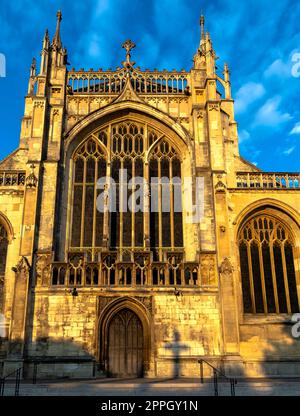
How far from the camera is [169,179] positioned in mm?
21562

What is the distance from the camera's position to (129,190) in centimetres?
2125

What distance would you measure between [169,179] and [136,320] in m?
6.78

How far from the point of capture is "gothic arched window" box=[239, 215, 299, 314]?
755 inches

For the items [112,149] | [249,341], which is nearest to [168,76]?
[112,149]

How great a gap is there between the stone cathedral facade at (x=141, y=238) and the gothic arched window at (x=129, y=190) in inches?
2.3

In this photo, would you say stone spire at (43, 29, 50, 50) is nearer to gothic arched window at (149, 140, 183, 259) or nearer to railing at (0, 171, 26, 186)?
railing at (0, 171, 26, 186)

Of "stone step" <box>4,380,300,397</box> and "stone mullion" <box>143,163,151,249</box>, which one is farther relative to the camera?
"stone mullion" <box>143,163,151,249</box>

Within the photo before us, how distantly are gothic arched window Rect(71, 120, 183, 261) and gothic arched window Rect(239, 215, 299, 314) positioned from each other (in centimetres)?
309

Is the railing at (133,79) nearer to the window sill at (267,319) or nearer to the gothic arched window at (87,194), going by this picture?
the gothic arched window at (87,194)

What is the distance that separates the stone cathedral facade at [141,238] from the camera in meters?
17.6

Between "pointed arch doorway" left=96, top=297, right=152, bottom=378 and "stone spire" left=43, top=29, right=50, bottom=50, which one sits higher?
"stone spire" left=43, top=29, right=50, bottom=50

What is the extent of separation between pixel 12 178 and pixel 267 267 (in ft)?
38.7

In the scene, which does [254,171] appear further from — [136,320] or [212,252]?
[136,320]

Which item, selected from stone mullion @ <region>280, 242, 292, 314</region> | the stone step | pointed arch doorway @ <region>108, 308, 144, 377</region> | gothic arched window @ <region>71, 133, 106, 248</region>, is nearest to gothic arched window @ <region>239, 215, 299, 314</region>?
stone mullion @ <region>280, 242, 292, 314</region>
